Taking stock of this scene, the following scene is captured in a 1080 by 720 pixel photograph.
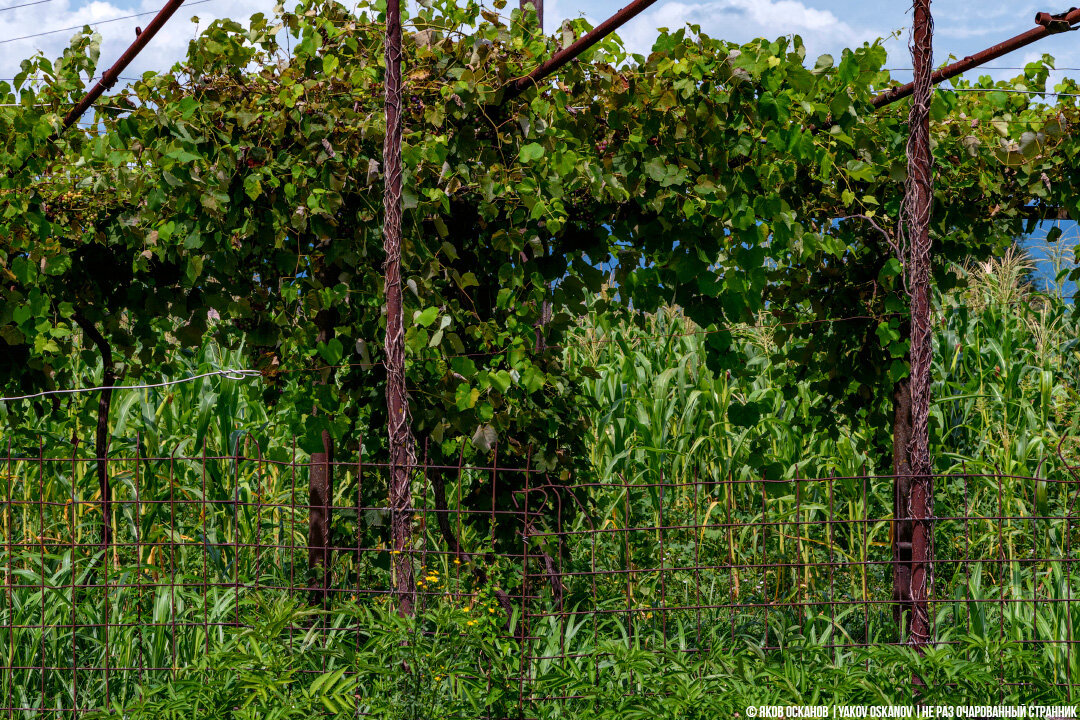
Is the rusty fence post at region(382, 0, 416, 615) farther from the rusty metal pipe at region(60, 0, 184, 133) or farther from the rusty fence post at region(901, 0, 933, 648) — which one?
the rusty fence post at region(901, 0, 933, 648)

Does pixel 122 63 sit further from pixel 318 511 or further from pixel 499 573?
pixel 499 573

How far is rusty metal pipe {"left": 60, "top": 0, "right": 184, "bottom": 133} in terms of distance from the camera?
10.6 ft

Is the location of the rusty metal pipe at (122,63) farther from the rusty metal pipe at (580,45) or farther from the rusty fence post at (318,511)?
the rusty fence post at (318,511)

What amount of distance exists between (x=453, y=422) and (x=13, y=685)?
171 cm

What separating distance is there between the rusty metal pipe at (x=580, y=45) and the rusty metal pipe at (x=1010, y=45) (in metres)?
0.99

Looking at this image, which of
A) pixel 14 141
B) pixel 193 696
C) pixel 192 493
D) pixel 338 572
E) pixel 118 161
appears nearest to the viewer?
pixel 193 696

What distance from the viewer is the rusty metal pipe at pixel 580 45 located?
2.80 m

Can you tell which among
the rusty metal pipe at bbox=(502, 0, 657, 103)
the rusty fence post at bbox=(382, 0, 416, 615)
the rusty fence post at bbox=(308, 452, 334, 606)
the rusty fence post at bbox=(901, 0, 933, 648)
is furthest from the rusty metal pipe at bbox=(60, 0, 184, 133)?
the rusty fence post at bbox=(901, 0, 933, 648)

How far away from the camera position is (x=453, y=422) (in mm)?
3223

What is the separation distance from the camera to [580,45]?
2.88m

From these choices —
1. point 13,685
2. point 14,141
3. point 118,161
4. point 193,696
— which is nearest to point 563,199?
point 118,161

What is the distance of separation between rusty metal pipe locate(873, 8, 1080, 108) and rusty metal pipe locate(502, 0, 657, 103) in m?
0.99

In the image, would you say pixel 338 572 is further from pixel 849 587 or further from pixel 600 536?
Answer: pixel 849 587

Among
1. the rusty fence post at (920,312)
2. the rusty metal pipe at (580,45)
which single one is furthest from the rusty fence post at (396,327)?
the rusty fence post at (920,312)
